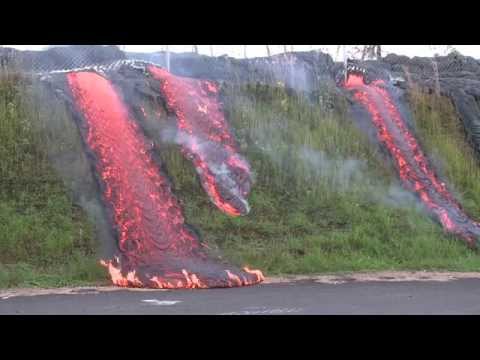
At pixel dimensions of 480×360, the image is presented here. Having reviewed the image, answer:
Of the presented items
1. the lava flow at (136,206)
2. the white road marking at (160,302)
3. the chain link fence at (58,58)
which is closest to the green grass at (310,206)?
the lava flow at (136,206)

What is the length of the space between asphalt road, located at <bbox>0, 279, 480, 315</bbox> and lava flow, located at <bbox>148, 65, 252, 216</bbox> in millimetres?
3189

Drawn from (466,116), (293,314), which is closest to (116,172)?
(293,314)

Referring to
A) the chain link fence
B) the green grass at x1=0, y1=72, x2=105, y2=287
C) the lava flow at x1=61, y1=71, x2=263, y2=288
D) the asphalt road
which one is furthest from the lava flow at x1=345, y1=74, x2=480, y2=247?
the green grass at x1=0, y1=72, x2=105, y2=287

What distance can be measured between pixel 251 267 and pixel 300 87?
6.28m

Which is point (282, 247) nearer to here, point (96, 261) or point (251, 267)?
point (251, 267)

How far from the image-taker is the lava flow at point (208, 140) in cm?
1347

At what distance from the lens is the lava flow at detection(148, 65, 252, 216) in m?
13.5

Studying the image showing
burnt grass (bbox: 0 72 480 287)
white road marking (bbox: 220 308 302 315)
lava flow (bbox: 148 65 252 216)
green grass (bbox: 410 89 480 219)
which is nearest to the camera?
white road marking (bbox: 220 308 302 315)

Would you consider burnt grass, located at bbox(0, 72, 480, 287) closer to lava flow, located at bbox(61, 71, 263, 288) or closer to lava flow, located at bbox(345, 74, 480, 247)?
lava flow, located at bbox(345, 74, 480, 247)

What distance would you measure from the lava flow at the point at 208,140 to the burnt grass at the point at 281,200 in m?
0.24

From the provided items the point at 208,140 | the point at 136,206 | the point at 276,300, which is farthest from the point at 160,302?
the point at 208,140

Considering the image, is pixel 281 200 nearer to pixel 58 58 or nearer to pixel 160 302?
pixel 160 302

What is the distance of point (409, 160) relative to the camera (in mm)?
15766

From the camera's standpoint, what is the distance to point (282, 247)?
12.4 metres
